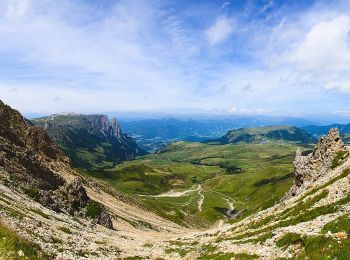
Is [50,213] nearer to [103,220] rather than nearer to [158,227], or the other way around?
[103,220]

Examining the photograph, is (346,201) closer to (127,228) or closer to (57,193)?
(57,193)

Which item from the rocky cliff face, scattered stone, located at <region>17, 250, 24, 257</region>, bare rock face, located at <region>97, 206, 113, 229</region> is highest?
scattered stone, located at <region>17, 250, 24, 257</region>

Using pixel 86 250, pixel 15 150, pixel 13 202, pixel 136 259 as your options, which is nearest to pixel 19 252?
pixel 86 250

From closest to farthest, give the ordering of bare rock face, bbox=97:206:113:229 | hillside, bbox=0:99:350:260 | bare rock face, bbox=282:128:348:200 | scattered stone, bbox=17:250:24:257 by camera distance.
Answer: scattered stone, bbox=17:250:24:257 → hillside, bbox=0:99:350:260 → bare rock face, bbox=282:128:348:200 → bare rock face, bbox=97:206:113:229

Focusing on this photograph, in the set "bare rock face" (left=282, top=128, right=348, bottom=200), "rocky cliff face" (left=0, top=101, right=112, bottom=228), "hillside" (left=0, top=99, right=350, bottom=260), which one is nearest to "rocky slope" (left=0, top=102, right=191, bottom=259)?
"rocky cliff face" (left=0, top=101, right=112, bottom=228)

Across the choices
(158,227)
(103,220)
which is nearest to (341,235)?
(103,220)

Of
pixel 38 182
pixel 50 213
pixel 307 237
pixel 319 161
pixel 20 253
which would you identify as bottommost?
pixel 50 213

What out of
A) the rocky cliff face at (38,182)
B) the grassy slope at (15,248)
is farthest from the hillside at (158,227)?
the rocky cliff face at (38,182)

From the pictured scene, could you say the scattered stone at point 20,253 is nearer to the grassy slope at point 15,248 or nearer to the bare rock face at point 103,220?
the grassy slope at point 15,248

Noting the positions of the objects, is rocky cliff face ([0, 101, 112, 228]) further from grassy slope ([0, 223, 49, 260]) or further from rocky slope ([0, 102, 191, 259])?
grassy slope ([0, 223, 49, 260])
